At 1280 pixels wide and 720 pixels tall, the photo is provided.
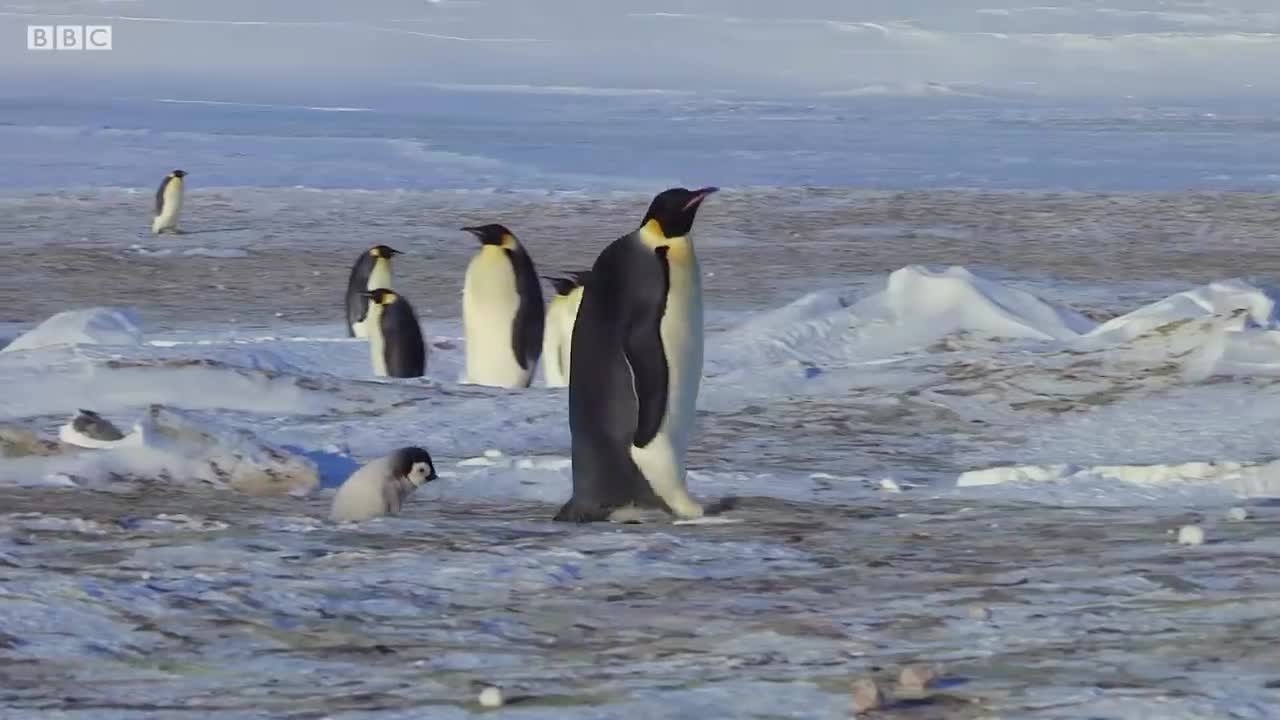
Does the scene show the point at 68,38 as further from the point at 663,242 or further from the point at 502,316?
the point at 663,242

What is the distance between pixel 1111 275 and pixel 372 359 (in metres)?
7.06

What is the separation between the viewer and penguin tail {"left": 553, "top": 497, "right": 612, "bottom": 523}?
5480 millimetres

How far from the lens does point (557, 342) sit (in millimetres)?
10305

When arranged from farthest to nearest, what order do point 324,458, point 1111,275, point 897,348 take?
point 1111,275 < point 897,348 < point 324,458

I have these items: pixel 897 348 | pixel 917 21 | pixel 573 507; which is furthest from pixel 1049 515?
pixel 917 21

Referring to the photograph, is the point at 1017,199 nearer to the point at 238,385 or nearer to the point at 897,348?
the point at 897,348

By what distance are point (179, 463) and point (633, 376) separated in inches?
65.3

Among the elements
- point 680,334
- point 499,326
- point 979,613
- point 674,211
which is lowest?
point 499,326

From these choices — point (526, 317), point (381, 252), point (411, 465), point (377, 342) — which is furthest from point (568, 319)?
point (411, 465)

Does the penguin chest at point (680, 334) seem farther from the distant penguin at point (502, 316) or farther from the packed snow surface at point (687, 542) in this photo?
the distant penguin at point (502, 316)

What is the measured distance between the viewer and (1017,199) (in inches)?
851

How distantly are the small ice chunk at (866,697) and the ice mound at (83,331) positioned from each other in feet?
25.0

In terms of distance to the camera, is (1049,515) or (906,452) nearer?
(1049,515)

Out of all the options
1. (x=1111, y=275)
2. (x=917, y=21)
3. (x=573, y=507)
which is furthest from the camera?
(x=917, y=21)
